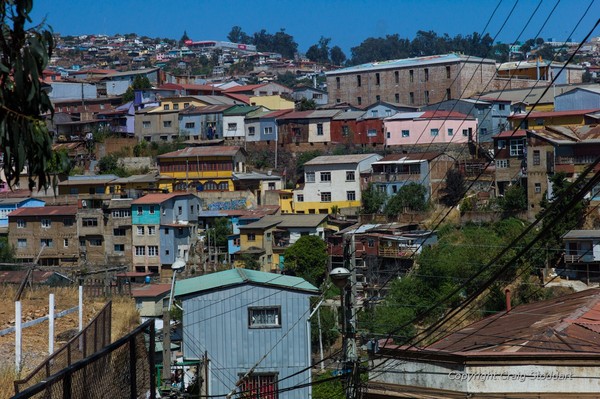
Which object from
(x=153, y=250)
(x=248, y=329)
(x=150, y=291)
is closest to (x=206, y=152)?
(x=153, y=250)

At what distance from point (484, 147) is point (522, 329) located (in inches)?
1144

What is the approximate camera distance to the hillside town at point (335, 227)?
11125 millimetres

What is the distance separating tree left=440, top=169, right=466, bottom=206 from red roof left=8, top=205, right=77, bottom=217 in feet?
44.7

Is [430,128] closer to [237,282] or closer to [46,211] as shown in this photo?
→ [46,211]

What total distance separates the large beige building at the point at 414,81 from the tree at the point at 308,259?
19.2 m

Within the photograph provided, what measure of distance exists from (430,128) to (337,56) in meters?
93.9

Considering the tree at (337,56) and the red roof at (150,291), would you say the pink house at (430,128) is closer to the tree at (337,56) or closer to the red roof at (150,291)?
the red roof at (150,291)

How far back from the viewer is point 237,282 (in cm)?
1602

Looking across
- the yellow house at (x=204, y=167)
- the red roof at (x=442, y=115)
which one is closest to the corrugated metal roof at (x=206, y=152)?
the yellow house at (x=204, y=167)

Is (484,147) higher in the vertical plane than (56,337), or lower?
higher

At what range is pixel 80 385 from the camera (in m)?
5.05

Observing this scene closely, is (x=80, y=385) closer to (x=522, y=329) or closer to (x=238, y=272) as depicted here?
(x=522, y=329)

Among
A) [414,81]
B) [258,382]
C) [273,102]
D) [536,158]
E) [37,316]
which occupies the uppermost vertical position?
[414,81]

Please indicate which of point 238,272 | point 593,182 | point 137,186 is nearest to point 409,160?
point 137,186
